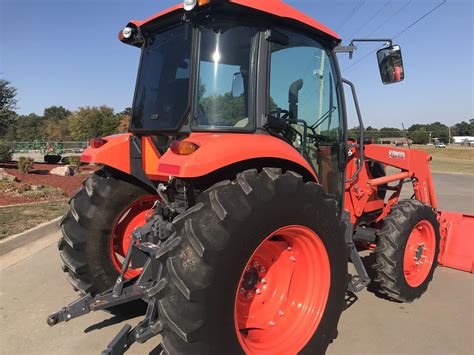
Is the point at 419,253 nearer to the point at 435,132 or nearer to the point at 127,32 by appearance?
the point at 127,32

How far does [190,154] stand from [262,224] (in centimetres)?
62

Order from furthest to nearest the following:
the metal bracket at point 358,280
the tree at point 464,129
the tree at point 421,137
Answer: the tree at point 464,129
the tree at point 421,137
the metal bracket at point 358,280

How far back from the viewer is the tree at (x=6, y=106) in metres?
18.7

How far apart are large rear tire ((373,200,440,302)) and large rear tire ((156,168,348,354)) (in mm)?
1151

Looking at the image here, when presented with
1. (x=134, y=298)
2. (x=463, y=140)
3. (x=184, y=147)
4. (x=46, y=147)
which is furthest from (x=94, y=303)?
(x=463, y=140)

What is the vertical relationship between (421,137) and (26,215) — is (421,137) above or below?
above

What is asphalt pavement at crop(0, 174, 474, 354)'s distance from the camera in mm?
3182

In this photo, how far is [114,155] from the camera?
338 centimetres

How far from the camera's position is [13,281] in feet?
15.1

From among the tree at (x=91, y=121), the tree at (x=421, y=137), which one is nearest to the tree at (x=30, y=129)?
the tree at (x=91, y=121)

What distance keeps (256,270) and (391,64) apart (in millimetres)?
2449

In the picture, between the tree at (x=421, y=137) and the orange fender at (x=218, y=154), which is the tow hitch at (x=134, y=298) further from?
the tree at (x=421, y=137)

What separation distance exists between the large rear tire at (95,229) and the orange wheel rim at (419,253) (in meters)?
2.87

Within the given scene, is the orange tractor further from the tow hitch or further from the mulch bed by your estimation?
the mulch bed
